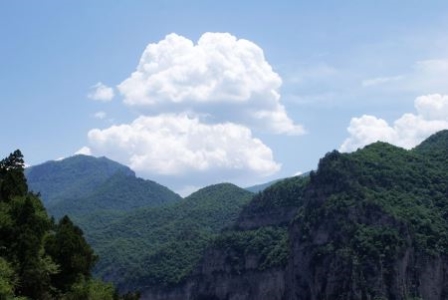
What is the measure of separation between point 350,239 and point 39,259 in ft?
306

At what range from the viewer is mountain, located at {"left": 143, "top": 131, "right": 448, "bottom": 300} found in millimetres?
124688

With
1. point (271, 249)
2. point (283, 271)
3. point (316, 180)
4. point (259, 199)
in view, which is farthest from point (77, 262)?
point (259, 199)

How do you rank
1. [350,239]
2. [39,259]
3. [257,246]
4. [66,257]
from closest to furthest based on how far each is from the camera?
[39,259], [66,257], [350,239], [257,246]

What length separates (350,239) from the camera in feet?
424

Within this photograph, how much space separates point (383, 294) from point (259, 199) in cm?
7398

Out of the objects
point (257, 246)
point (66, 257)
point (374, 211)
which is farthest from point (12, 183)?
point (257, 246)

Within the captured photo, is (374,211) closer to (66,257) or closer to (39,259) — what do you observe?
(66,257)

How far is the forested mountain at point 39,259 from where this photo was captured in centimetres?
4234

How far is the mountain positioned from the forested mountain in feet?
264

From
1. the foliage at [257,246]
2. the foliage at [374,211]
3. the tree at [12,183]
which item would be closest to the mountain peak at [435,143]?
the foliage at [374,211]

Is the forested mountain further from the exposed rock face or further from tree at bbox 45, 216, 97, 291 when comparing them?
the exposed rock face

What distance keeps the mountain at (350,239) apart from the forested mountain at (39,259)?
80451mm

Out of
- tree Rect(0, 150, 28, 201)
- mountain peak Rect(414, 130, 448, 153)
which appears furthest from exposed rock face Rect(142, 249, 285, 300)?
tree Rect(0, 150, 28, 201)

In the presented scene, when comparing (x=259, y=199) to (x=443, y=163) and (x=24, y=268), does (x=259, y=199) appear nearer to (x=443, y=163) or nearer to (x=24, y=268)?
(x=443, y=163)
